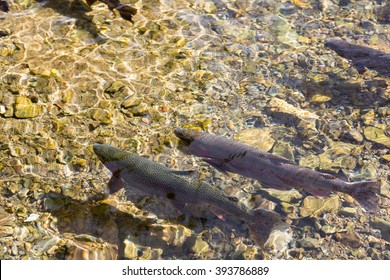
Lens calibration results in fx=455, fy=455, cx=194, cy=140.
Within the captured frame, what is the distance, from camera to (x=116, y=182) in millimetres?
5270

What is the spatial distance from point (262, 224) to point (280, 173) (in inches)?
24.9

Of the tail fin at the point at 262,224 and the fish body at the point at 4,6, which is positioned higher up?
the fish body at the point at 4,6

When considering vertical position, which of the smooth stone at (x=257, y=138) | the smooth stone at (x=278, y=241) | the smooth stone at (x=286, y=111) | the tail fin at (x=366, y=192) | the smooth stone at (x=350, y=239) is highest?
the tail fin at (x=366, y=192)

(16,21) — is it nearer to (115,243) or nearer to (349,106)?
(115,243)

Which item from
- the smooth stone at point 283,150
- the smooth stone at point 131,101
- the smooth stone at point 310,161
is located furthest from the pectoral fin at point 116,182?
the smooth stone at point 310,161

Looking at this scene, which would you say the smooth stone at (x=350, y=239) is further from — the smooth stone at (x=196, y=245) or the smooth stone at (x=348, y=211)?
the smooth stone at (x=196, y=245)

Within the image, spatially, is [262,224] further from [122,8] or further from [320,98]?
[122,8]

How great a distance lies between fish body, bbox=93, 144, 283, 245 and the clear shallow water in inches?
12.1

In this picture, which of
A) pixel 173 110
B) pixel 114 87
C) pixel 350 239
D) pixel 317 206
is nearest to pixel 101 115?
pixel 114 87

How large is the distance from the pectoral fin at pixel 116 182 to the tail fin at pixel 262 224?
154 centimetres

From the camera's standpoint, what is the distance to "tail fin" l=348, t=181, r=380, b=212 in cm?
504

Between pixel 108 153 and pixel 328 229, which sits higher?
pixel 108 153

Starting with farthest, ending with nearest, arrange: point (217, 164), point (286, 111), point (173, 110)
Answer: point (286, 111) < point (173, 110) < point (217, 164)

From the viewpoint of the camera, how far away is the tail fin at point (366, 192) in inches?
199
